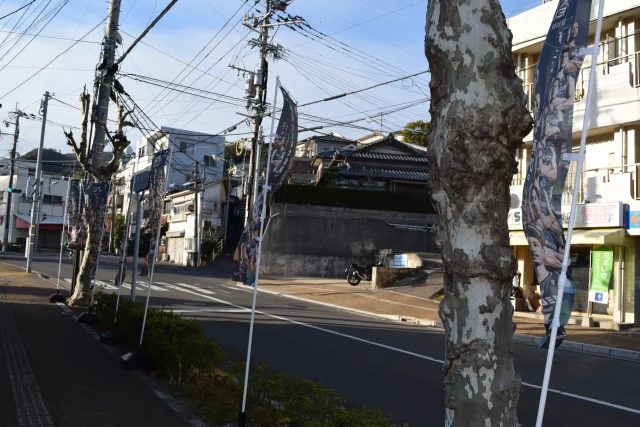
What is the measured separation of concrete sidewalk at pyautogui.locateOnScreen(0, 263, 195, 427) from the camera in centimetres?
675

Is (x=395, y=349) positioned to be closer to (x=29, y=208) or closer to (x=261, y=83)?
(x=261, y=83)

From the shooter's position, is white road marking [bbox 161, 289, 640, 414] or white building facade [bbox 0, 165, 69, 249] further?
white building facade [bbox 0, 165, 69, 249]

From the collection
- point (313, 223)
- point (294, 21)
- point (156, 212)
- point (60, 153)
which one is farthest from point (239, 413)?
point (60, 153)

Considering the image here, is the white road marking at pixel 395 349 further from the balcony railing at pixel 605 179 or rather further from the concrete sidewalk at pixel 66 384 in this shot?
the balcony railing at pixel 605 179

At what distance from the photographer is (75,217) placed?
18125 millimetres

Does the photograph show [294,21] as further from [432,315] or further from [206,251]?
[206,251]

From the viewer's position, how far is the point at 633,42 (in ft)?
60.9

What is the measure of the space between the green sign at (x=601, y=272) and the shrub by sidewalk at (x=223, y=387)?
12.1 meters

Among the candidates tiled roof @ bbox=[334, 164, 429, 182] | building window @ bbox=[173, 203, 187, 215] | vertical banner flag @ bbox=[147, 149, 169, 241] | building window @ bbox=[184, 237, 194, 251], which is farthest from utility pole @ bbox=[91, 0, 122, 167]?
building window @ bbox=[173, 203, 187, 215]

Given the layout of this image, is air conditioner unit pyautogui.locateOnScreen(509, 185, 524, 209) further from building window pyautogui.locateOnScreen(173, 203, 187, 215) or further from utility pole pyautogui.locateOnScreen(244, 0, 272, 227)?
building window pyautogui.locateOnScreen(173, 203, 187, 215)

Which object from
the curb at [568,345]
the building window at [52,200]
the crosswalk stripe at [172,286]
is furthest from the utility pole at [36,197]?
the building window at [52,200]

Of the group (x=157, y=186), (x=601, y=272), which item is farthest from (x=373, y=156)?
(x=157, y=186)

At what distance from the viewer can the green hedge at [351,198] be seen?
34.9 meters

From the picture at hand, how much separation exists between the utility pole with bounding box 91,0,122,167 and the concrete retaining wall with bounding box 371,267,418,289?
1411 centimetres
